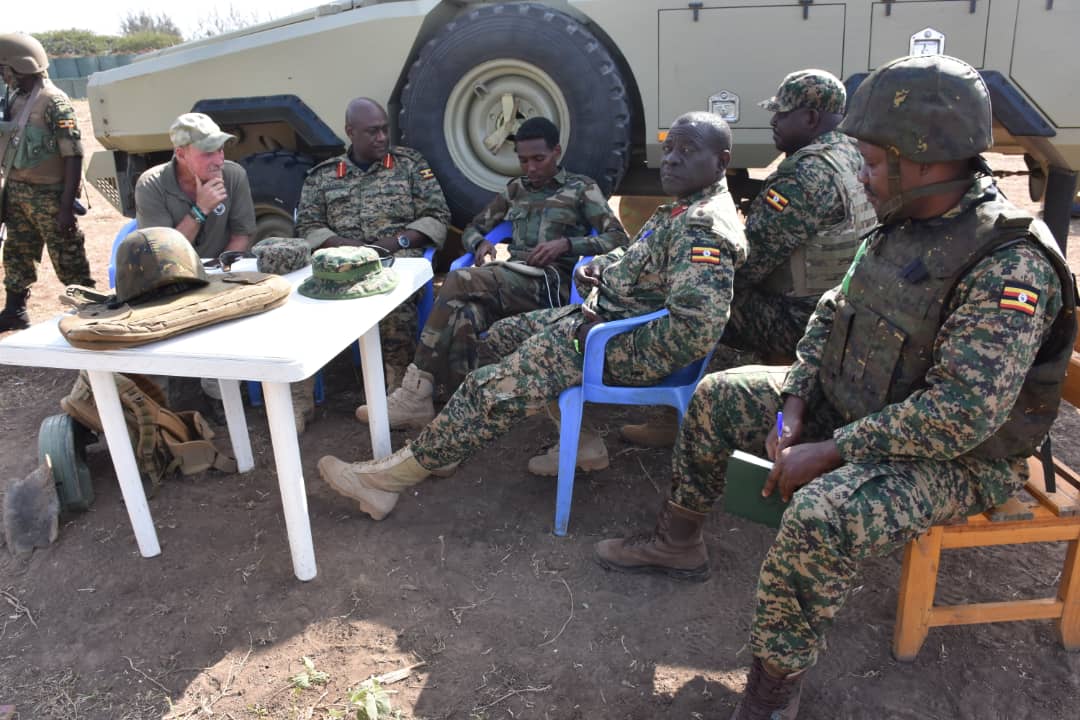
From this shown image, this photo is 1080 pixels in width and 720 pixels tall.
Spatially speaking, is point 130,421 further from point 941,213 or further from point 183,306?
point 941,213

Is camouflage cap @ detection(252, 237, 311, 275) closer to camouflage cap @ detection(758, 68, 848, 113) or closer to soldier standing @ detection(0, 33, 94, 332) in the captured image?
camouflage cap @ detection(758, 68, 848, 113)

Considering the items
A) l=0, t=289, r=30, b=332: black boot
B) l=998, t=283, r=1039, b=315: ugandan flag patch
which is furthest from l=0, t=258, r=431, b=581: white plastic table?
l=0, t=289, r=30, b=332: black boot

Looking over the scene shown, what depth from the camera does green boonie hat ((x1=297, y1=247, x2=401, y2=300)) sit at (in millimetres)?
2793

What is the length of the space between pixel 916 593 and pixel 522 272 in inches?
81.1

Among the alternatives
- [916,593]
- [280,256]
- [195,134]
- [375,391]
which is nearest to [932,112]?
[916,593]

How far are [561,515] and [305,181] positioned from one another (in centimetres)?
227

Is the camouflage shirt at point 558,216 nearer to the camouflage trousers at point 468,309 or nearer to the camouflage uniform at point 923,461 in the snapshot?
the camouflage trousers at point 468,309

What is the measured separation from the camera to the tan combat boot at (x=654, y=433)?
11.2 feet

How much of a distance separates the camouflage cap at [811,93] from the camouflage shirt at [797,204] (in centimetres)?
11

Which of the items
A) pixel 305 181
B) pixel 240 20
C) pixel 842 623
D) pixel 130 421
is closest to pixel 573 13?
pixel 305 181

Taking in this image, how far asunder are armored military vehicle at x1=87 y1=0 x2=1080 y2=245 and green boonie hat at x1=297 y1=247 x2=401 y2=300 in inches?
54.2

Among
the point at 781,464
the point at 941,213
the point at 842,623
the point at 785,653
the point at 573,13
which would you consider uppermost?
the point at 573,13

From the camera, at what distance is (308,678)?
7.27 feet

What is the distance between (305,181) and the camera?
13.5ft
